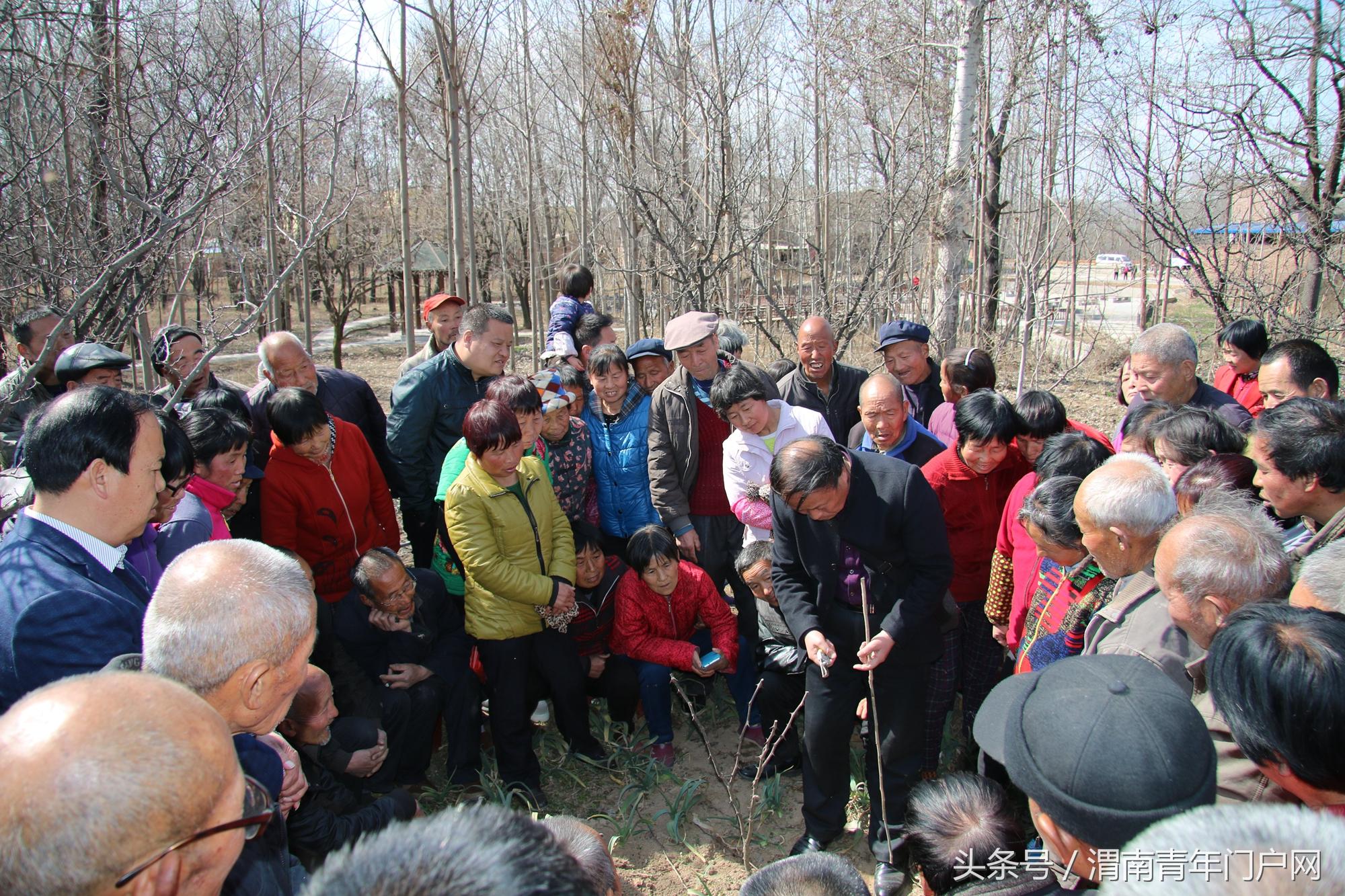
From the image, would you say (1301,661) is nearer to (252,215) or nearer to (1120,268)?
Result: (1120,268)

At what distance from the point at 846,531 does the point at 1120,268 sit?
8.91 meters

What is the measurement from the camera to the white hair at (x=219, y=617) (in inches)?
62.7

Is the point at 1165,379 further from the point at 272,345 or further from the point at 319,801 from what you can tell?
the point at 272,345

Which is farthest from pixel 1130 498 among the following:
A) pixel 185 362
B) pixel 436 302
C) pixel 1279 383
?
pixel 185 362

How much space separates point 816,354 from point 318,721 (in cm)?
288

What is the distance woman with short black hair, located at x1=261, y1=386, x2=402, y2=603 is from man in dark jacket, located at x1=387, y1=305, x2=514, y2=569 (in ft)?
1.08

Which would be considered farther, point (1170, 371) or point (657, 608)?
point (1170, 371)

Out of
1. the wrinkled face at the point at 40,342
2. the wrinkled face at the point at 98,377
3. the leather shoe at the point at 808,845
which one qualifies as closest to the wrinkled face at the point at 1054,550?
the leather shoe at the point at 808,845

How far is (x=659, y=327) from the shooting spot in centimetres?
916

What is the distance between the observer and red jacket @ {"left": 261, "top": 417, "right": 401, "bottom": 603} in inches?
130

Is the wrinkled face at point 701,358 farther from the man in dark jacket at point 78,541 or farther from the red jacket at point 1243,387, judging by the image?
the red jacket at point 1243,387

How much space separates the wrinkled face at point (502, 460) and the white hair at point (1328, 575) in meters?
2.43

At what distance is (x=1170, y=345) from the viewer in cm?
364

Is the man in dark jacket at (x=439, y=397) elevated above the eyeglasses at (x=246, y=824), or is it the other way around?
the man in dark jacket at (x=439, y=397)
